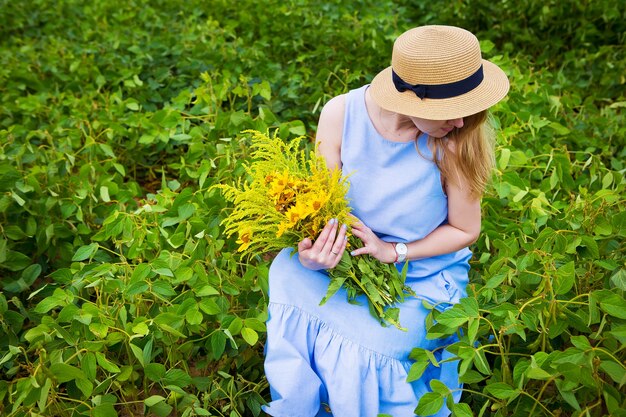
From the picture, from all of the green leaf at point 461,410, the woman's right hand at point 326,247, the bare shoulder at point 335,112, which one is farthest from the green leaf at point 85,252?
the green leaf at point 461,410

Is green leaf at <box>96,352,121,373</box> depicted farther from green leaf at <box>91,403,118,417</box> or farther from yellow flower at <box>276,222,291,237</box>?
yellow flower at <box>276,222,291,237</box>

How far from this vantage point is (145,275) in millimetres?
1846

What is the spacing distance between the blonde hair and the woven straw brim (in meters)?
0.08

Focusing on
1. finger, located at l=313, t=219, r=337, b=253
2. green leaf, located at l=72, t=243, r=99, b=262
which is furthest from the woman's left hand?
green leaf, located at l=72, t=243, r=99, b=262

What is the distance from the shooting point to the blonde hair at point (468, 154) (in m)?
1.78

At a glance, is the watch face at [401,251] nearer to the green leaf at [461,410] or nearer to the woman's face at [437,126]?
the woman's face at [437,126]

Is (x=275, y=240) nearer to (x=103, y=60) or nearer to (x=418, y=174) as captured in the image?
(x=418, y=174)

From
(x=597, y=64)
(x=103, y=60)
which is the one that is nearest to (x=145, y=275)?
(x=103, y=60)

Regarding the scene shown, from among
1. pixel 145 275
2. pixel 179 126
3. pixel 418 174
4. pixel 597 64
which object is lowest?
pixel 597 64

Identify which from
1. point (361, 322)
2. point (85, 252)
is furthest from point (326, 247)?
point (85, 252)

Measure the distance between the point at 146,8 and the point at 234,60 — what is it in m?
1.36

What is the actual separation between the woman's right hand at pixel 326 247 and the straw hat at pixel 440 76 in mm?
353

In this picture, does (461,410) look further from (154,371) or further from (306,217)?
(154,371)

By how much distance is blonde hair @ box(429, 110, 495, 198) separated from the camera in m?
1.78
